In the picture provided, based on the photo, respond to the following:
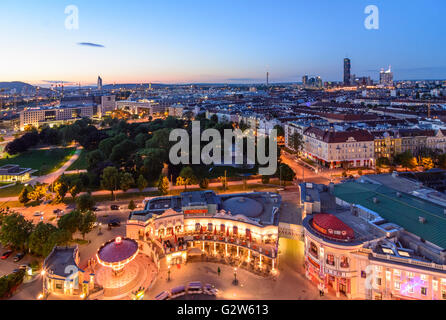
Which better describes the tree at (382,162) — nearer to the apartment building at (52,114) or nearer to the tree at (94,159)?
the tree at (94,159)

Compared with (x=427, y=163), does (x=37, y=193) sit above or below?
below

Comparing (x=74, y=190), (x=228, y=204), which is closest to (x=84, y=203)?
(x=74, y=190)

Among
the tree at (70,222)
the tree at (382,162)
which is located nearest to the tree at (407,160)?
the tree at (382,162)

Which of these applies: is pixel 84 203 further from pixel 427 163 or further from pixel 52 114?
pixel 52 114

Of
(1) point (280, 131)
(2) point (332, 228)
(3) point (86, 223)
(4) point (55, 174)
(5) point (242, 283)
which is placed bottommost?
(5) point (242, 283)

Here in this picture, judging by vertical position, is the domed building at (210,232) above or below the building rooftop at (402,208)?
below

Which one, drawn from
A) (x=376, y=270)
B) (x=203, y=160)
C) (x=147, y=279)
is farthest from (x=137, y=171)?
(x=376, y=270)

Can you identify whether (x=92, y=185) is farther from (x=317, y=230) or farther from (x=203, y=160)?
(x=317, y=230)
